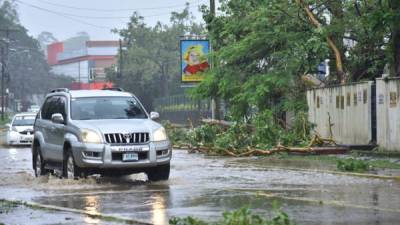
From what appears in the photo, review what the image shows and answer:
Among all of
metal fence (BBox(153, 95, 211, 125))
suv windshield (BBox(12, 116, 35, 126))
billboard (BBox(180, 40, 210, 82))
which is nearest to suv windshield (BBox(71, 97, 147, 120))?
Result: suv windshield (BBox(12, 116, 35, 126))

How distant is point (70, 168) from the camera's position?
16203 mm

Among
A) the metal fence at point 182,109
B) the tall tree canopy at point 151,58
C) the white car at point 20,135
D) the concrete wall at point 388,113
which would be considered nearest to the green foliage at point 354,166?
the concrete wall at point 388,113

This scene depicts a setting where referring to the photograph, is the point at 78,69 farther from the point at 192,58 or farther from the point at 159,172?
the point at 159,172

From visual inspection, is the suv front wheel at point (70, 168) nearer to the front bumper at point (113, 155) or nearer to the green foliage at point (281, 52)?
the front bumper at point (113, 155)

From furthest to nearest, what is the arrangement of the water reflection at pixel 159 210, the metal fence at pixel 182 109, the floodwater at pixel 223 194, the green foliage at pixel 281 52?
the metal fence at pixel 182 109 → the green foliage at pixel 281 52 → the floodwater at pixel 223 194 → the water reflection at pixel 159 210

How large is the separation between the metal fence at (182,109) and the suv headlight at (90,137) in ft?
146

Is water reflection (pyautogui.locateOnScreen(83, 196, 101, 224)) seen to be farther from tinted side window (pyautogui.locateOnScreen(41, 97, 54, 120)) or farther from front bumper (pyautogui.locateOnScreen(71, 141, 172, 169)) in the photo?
tinted side window (pyautogui.locateOnScreen(41, 97, 54, 120))

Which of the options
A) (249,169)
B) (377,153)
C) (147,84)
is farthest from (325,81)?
(147,84)

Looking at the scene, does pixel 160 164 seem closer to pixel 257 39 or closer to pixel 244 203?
pixel 244 203

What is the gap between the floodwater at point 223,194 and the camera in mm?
10703

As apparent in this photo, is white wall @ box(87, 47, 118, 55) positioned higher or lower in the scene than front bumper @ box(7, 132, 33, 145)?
higher

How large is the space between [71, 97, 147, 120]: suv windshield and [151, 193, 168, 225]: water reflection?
371 cm

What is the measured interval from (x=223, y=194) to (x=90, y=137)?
3538mm

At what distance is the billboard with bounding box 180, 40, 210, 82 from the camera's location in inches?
1738
